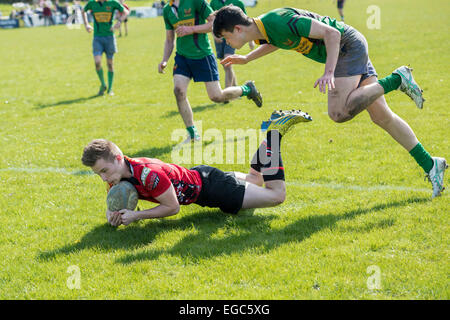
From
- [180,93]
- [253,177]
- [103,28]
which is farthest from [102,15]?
[253,177]

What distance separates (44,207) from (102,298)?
2.36 metres

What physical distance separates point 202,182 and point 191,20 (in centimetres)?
378

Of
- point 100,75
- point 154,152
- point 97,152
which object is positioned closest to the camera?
point 97,152

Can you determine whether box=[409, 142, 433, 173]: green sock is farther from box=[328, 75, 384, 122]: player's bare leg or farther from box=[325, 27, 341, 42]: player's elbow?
box=[325, 27, 341, 42]: player's elbow

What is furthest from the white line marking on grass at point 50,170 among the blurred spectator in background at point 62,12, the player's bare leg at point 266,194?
the blurred spectator in background at point 62,12

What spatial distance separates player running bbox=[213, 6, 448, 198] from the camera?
4.57 meters

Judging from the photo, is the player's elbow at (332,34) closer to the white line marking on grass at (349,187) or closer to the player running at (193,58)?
the white line marking on grass at (349,187)

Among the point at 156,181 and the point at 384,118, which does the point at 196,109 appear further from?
the point at 156,181

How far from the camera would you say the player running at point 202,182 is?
4.40m

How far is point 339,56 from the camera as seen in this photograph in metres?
5.00

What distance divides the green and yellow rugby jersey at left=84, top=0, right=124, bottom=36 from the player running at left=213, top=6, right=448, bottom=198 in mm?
8045

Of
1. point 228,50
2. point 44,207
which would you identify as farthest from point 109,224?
point 228,50
